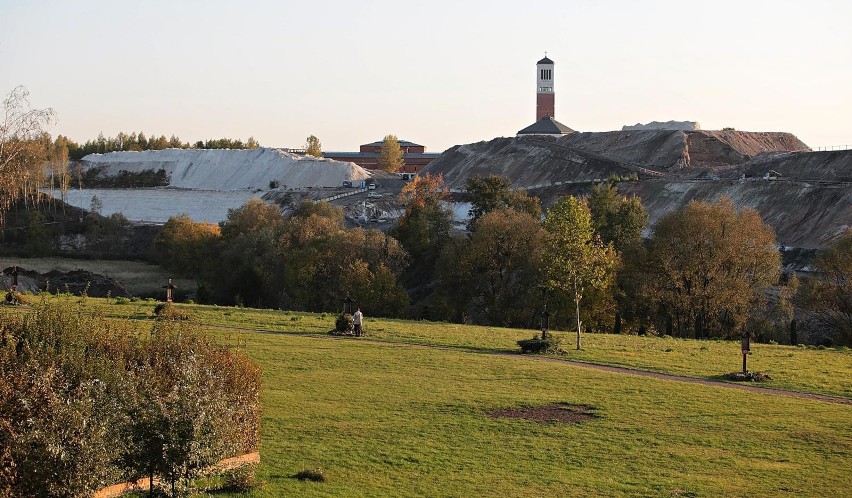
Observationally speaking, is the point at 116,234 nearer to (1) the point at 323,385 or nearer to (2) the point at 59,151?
(2) the point at 59,151

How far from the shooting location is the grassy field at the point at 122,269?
7656 cm

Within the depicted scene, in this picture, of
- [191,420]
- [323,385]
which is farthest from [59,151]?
[191,420]

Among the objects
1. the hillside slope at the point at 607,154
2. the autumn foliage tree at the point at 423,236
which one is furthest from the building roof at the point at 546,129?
the autumn foliage tree at the point at 423,236

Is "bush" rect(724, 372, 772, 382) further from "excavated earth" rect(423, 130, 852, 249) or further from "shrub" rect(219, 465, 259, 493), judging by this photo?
"excavated earth" rect(423, 130, 852, 249)

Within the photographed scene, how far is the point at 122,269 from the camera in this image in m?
87.7

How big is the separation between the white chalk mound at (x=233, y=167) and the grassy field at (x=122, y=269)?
5160 centimetres

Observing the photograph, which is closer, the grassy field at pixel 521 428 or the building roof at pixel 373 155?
the grassy field at pixel 521 428

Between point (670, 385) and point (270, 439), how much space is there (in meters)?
12.5

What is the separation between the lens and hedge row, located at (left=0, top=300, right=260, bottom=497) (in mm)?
13641

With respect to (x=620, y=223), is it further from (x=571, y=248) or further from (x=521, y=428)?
(x=521, y=428)

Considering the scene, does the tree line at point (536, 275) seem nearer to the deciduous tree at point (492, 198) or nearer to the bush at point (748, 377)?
the deciduous tree at point (492, 198)

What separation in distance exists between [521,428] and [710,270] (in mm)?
33404

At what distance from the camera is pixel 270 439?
2008cm

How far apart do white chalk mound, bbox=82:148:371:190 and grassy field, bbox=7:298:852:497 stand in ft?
367
